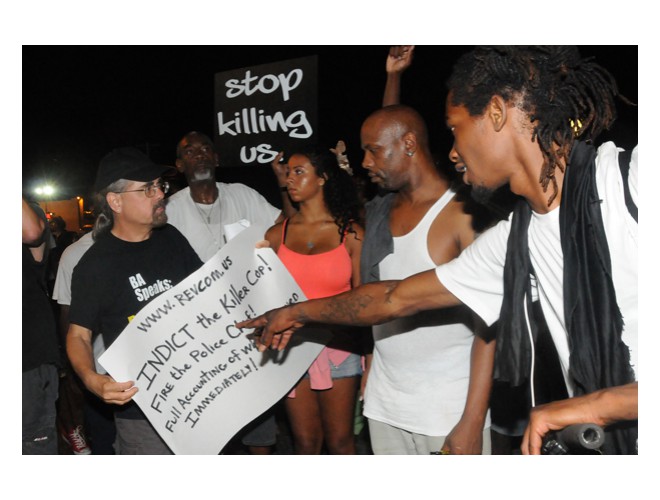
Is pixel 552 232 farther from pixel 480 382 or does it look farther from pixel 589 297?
pixel 480 382

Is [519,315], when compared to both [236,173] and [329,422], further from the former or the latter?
[236,173]

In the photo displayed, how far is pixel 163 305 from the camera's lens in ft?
10.0

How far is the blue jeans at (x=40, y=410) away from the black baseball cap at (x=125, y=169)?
0.89 m

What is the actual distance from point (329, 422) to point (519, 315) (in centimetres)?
159

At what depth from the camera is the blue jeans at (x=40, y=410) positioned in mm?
3092

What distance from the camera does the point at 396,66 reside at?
144 inches

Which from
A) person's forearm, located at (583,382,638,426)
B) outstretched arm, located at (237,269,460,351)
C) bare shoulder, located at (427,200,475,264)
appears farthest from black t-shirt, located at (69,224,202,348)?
person's forearm, located at (583,382,638,426)

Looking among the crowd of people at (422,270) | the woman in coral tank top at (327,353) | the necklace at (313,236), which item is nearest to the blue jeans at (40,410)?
the crowd of people at (422,270)

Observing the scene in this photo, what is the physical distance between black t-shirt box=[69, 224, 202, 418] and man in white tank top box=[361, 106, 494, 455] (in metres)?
0.95

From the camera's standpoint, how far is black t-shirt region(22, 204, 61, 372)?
308 centimetres

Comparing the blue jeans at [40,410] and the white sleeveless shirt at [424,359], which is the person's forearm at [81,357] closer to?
the blue jeans at [40,410]

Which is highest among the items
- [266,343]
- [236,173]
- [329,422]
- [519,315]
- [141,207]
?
[236,173]


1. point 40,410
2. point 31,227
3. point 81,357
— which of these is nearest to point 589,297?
point 81,357
